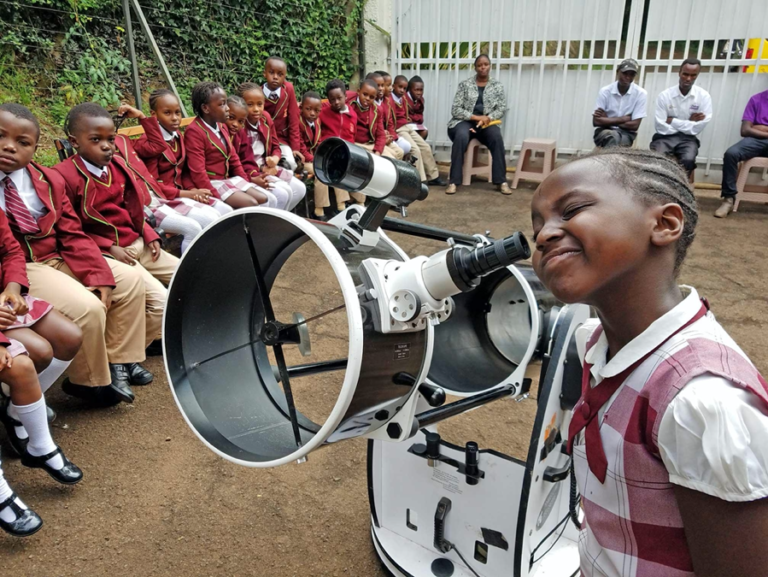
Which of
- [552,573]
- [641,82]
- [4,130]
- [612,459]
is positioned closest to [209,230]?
[612,459]

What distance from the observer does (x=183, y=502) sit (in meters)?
2.39

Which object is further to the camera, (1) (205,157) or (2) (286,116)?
(2) (286,116)

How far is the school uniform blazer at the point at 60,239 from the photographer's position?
283 cm

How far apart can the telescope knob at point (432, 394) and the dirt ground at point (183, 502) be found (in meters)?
0.87

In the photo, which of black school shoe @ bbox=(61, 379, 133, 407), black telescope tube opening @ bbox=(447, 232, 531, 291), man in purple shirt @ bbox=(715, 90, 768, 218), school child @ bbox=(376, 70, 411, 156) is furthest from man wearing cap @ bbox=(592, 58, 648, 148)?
black telescope tube opening @ bbox=(447, 232, 531, 291)

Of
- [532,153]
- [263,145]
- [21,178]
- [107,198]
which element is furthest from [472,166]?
[21,178]

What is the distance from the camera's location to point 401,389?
1.37 metres

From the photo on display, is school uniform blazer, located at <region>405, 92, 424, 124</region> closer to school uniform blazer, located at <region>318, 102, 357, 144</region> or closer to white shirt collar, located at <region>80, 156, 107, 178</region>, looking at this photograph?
school uniform blazer, located at <region>318, 102, 357, 144</region>

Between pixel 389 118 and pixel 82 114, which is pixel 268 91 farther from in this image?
pixel 82 114

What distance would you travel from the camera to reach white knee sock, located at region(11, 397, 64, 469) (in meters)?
2.33

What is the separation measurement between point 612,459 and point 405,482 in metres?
1.18

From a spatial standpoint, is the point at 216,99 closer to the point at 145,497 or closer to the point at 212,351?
the point at 145,497

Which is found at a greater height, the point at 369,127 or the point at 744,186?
the point at 369,127

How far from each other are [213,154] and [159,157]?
1.60 ft
